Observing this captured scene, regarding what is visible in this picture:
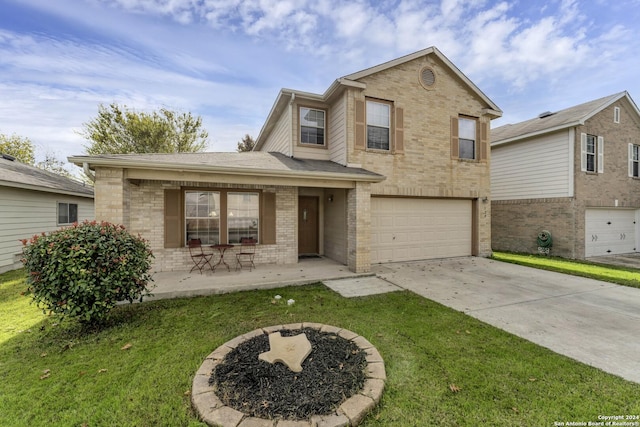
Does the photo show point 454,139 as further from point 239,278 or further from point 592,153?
point 239,278

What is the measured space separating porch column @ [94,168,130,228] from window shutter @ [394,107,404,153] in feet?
25.3

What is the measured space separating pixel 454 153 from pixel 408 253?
13.4ft

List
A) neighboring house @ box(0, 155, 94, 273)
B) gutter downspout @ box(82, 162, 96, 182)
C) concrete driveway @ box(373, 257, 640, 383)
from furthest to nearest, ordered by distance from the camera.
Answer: neighboring house @ box(0, 155, 94, 273), gutter downspout @ box(82, 162, 96, 182), concrete driveway @ box(373, 257, 640, 383)

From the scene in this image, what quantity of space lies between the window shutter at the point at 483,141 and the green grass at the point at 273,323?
776 centimetres

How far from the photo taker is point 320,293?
5750 millimetres

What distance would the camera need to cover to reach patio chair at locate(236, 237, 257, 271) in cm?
795

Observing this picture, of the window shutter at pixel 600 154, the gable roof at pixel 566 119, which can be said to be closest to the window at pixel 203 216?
the gable roof at pixel 566 119

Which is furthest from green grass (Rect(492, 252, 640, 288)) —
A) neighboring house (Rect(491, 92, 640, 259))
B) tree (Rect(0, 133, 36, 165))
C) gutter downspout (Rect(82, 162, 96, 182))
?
tree (Rect(0, 133, 36, 165))

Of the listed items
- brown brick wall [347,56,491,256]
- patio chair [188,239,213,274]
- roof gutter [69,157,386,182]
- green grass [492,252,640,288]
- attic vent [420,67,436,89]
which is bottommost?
green grass [492,252,640,288]

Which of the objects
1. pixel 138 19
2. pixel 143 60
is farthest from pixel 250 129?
pixel 138 19

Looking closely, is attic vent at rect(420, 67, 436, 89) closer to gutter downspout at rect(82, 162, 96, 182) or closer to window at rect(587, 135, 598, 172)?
window at rect(587, 135, 598, 172)

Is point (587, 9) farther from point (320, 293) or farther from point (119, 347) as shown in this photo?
point (119, 347)

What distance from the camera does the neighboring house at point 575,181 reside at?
1041cm

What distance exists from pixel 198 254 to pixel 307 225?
406 centimetres
